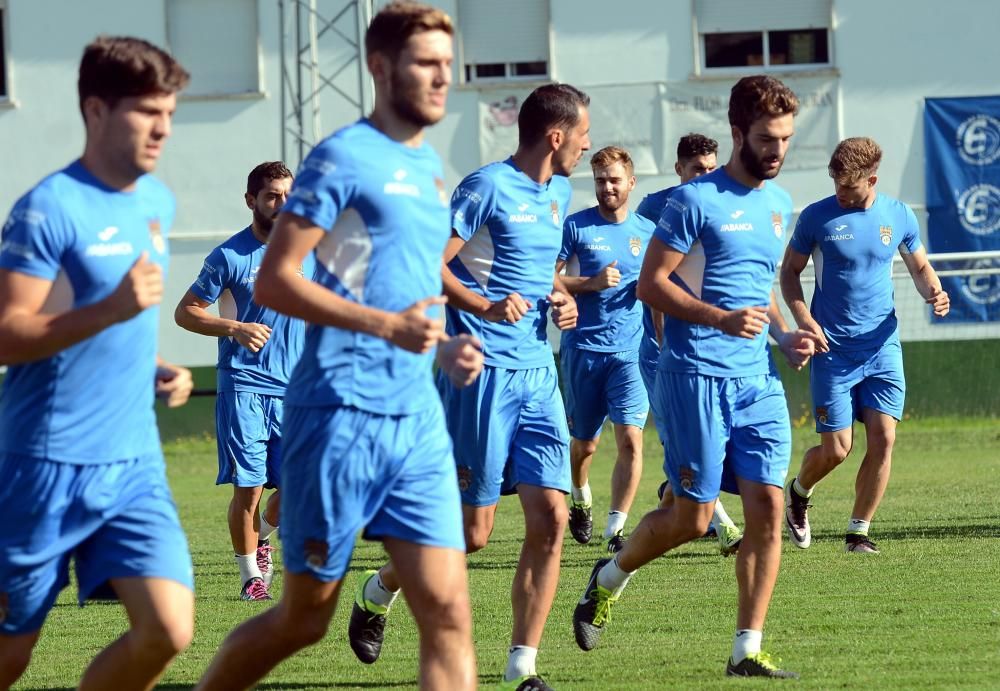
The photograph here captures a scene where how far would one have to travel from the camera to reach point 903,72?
23156mm

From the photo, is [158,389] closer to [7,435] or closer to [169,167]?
[7,435]

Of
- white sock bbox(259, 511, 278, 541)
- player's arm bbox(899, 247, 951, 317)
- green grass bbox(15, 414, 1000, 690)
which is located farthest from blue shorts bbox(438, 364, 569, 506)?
player's arm bbox(899, 247, 951, 317)

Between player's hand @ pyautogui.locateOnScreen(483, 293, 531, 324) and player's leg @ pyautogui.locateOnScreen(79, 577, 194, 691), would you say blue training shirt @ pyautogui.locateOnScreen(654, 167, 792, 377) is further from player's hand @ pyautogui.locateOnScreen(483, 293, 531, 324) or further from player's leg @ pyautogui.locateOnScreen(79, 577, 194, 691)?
player's leg @ pyautogui.locateOnScreen(79, 577, 194, 691)

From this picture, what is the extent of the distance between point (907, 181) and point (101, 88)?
65.4 feet

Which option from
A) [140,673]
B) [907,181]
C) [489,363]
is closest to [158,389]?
[140,673]

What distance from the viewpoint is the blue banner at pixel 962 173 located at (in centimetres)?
2292

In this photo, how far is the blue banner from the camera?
75.2 feet

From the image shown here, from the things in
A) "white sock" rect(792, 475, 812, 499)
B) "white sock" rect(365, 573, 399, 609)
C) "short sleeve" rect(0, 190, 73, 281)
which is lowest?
"white sock" rect(792, 475, 812, 499)

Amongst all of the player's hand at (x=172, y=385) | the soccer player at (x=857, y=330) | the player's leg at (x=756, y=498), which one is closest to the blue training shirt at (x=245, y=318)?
the soccer player at (x=857, y=330)

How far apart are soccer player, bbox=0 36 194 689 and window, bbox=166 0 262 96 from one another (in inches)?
782

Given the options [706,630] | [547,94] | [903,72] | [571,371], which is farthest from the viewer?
[903,72]

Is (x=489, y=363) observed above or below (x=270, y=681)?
above

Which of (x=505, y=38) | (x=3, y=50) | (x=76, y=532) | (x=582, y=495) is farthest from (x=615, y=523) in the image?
(x=3, y=50)

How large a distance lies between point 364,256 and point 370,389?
380 mm
